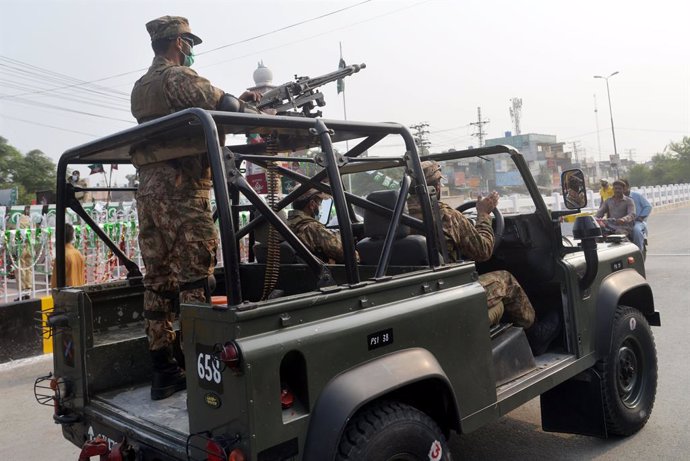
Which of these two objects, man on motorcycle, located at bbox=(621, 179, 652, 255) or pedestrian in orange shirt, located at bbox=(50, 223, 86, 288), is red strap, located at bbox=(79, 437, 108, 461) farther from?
man on motorcycle, located at bbox=(621, 179, 652, 255)

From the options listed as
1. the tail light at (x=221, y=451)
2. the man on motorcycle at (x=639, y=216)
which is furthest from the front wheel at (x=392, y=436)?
the man on motorcycle at (x=639, y=216)

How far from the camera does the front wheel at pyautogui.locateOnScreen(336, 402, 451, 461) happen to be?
233 cm

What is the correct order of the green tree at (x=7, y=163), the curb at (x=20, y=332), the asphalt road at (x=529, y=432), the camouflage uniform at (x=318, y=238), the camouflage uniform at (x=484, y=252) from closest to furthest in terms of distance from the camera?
the camouflage uniform at (x=484, y=252), the asphalt road at (x=529, y=432), the camouflage uniform at (x=318, y=238), the curb at (x=20, y=332), the green tree at (x=7, y=163)

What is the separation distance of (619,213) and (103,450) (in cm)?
984

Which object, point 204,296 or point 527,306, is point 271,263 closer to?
point 204,296

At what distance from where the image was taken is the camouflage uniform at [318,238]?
4.61 meters

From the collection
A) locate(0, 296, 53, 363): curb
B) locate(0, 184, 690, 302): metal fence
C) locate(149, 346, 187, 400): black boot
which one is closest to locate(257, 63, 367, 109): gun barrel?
locate(0, 184, 690, 302): metal fence

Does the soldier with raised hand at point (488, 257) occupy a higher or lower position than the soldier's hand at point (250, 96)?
lower

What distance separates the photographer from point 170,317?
3.32m

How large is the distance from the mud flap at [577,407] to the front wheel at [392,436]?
5.22ft

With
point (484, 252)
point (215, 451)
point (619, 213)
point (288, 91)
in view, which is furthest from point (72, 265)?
point (619, 213)

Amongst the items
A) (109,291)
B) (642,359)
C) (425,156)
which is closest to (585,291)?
(642,359)

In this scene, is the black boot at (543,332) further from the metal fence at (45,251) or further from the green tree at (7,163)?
the green tree at (7,163)

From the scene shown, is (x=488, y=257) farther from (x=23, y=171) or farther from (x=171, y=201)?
(x=23, y=171)
